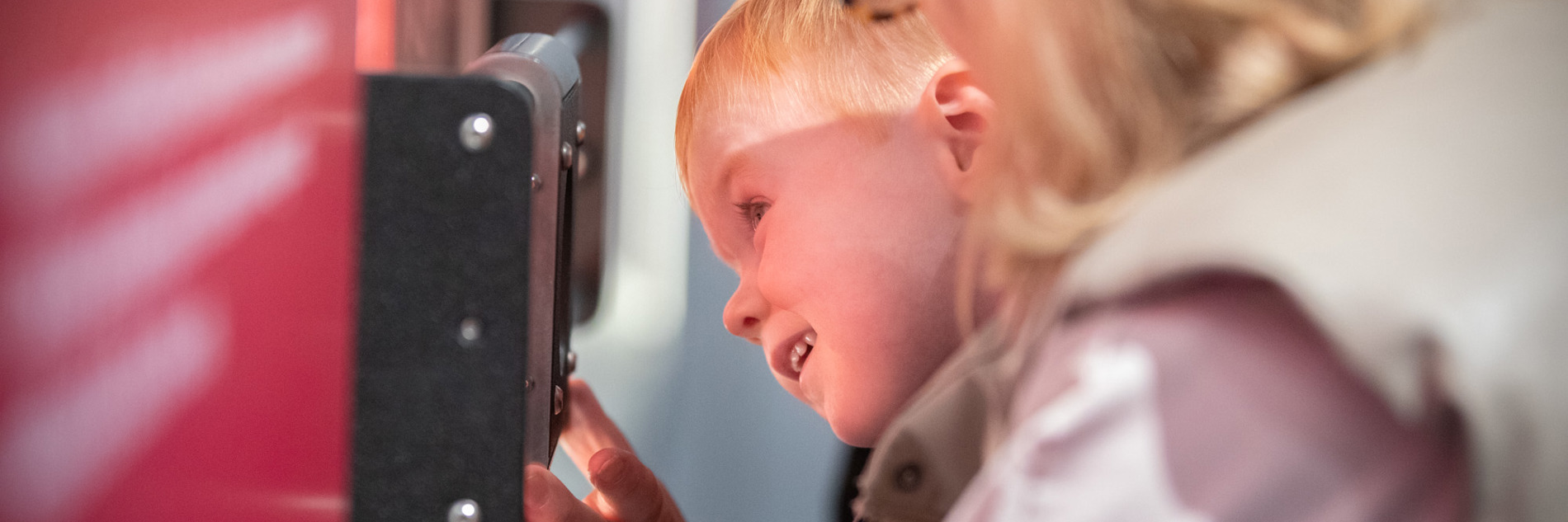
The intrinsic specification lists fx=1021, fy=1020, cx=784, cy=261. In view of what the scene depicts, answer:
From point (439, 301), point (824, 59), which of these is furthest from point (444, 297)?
point (824, 59)

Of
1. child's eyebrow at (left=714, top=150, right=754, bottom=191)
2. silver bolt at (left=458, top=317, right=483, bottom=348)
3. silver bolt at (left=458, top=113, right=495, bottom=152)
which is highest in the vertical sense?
silver bolt at (left=458, top=113, right=495, bottom=152)

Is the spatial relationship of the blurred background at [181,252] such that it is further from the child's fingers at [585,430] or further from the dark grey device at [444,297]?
the child's fingers at [585,430]

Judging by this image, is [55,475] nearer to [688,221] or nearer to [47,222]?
[47,222]

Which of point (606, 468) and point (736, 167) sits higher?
point (736, 167)

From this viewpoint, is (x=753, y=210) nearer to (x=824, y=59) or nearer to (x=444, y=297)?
(x=824, y=59)

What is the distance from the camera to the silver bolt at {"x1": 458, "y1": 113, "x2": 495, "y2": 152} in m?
0.28

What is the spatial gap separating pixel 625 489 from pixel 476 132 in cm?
23

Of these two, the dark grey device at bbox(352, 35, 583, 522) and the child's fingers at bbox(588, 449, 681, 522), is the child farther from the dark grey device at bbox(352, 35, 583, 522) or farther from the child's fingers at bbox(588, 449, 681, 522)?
the dark grey device at bbox(352, 35, 583, 522)

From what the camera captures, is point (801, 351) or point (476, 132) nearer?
point (476, 132)

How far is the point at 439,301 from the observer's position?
28 centimetres

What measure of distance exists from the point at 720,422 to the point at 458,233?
0.28 metres

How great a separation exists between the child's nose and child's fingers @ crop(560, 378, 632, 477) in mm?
74

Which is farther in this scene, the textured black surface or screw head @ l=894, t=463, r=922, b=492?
screw head @ l=894, t=463, r=922, b=492

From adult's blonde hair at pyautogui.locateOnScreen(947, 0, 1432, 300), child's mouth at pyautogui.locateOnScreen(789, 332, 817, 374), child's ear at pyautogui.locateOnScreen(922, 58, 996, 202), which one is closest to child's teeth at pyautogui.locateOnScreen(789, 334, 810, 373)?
child's mouth at pyautogui.locateOnScreen(789, 332, 817, 374)
